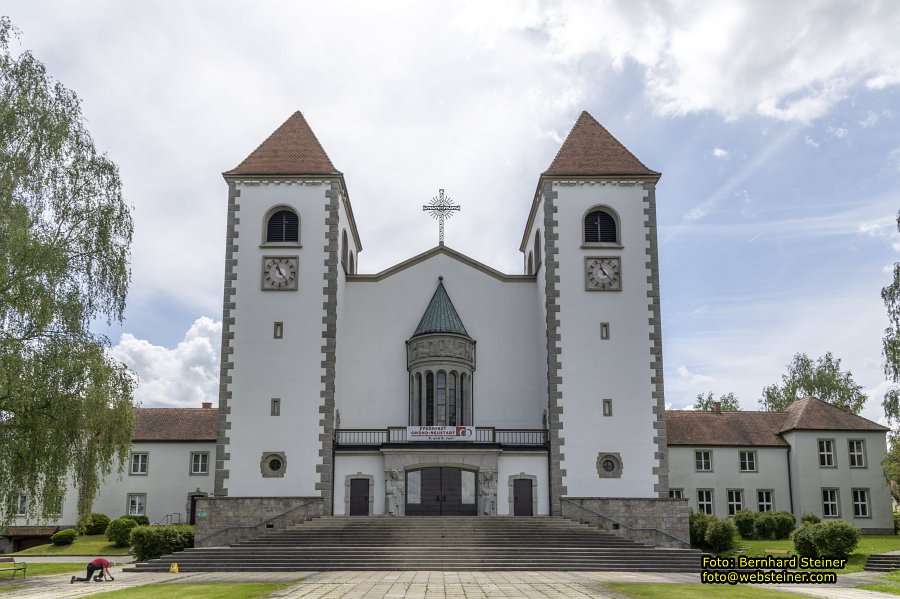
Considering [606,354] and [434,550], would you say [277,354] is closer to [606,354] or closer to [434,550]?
[434,550]

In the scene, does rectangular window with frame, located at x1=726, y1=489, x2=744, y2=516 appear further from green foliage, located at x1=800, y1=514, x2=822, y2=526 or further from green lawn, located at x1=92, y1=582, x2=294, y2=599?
green lawn, located at x1=92, y1=582, x2=294, y2=599

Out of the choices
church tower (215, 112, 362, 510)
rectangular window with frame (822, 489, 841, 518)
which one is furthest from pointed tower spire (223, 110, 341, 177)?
rectangular window with frame (822, 489, 841, 518)

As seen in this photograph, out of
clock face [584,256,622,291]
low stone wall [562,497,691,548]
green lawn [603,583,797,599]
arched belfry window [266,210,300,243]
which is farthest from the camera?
arched belfry window [266,210,300,243]

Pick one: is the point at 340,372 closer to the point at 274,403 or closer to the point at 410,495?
the point at 274,403

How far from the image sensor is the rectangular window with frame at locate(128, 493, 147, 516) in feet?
153

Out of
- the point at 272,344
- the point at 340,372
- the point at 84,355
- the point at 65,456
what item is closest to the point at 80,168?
the point at 84,355

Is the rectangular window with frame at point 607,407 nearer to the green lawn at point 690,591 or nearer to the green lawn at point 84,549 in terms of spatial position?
the green lawn at point 690,591

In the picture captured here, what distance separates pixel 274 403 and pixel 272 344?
2.47m

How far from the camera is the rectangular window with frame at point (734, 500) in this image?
4559 centimetres

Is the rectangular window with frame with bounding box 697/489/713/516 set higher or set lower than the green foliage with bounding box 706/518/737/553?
higher

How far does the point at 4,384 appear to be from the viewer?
72.4ft

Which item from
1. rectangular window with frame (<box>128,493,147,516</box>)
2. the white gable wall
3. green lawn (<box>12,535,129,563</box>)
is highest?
the white gable wall

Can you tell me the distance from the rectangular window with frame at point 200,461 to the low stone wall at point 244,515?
47.3 ft

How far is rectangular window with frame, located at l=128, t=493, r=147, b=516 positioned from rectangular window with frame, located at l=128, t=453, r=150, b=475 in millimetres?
1221
